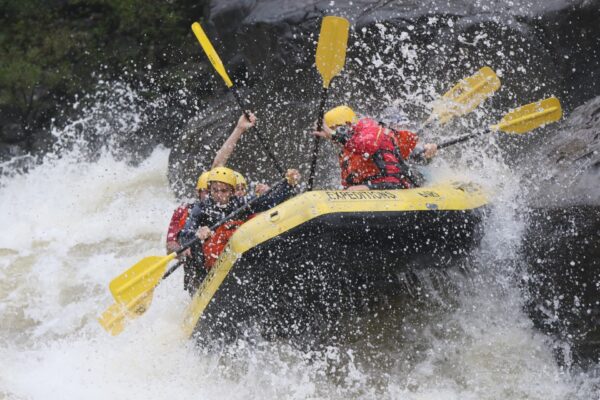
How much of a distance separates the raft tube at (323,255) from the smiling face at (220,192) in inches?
24.5

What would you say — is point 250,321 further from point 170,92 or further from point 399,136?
point 170,92

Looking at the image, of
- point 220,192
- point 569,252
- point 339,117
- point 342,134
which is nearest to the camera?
point 569,252

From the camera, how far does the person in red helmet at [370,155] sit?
17.1 ft

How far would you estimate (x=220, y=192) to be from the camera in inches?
216

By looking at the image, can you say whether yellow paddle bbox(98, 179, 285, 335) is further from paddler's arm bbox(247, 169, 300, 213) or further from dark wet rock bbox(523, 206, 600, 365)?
dark wet rock bbox(523, 206, 600, 365)

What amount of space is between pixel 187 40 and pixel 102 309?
4783 mm

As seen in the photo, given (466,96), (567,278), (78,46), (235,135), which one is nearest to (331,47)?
(235,135)

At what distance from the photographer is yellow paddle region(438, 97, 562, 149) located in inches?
233

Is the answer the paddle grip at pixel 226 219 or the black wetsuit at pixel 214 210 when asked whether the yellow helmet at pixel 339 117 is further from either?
the paddle grip at pixel 226 219

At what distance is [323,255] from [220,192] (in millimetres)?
1147

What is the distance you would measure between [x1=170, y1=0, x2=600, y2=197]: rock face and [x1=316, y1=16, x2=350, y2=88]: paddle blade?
1.98 meters

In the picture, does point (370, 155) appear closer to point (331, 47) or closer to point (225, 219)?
point (331, 47)

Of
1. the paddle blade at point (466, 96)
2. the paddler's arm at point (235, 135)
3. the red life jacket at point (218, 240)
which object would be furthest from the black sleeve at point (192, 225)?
the paddle blade at point (466, 96)

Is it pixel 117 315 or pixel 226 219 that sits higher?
pixel 226 219
